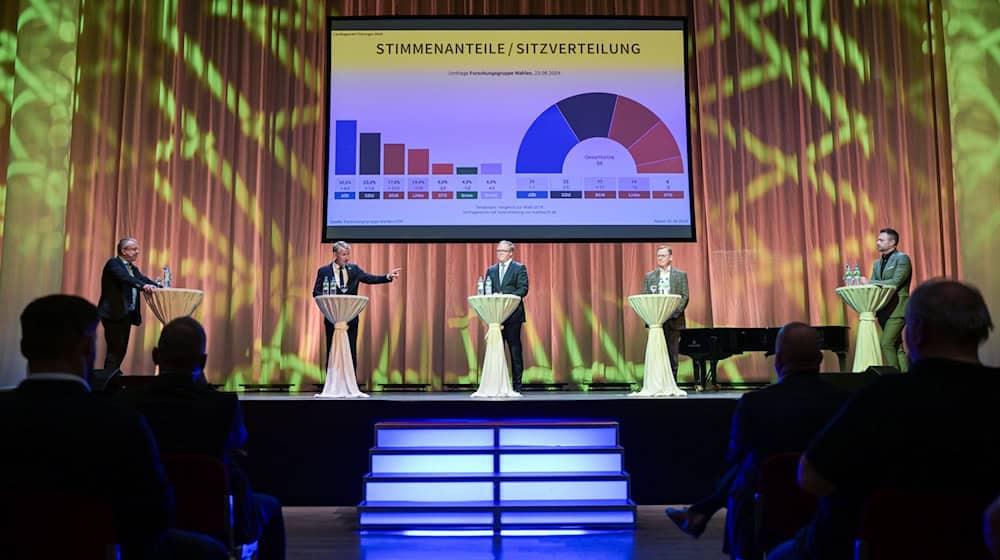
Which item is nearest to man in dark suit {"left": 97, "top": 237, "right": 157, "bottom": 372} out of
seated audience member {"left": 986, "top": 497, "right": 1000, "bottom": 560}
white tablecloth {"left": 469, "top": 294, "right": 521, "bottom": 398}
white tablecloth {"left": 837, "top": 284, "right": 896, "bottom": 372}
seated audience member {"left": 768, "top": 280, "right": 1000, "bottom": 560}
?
white tablecloth {"left": 469, "top": 294, "right": 521, "bottom": 398}

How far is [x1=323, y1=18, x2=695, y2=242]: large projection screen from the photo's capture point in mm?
8141

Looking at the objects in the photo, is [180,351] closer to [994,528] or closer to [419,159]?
[994,528]

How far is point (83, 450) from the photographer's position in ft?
5.69

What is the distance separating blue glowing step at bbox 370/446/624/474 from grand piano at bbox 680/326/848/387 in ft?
7.26

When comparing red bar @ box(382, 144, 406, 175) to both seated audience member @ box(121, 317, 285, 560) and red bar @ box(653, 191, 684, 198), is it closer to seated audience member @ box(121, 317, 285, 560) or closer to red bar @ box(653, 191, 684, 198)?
red bar @ box(653, 191, 684, 198)

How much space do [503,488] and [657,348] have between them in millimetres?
2029

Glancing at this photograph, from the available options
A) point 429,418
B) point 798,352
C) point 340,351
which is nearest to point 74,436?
point 798,352

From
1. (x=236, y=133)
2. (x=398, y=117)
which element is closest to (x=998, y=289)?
(x=398, y=117)

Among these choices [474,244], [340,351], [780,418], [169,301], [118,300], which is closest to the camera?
[780,418]

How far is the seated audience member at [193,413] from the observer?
8.75ft

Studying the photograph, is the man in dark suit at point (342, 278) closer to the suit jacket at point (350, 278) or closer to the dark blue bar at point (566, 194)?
the suit jacket at point (350, 278)

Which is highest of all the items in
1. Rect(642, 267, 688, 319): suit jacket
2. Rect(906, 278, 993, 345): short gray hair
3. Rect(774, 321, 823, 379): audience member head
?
Rect(642, 267, 688, 319): suit jacket

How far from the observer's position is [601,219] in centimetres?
815

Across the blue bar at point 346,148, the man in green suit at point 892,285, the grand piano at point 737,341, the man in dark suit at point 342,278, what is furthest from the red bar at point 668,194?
the blue bar at point 346,148
